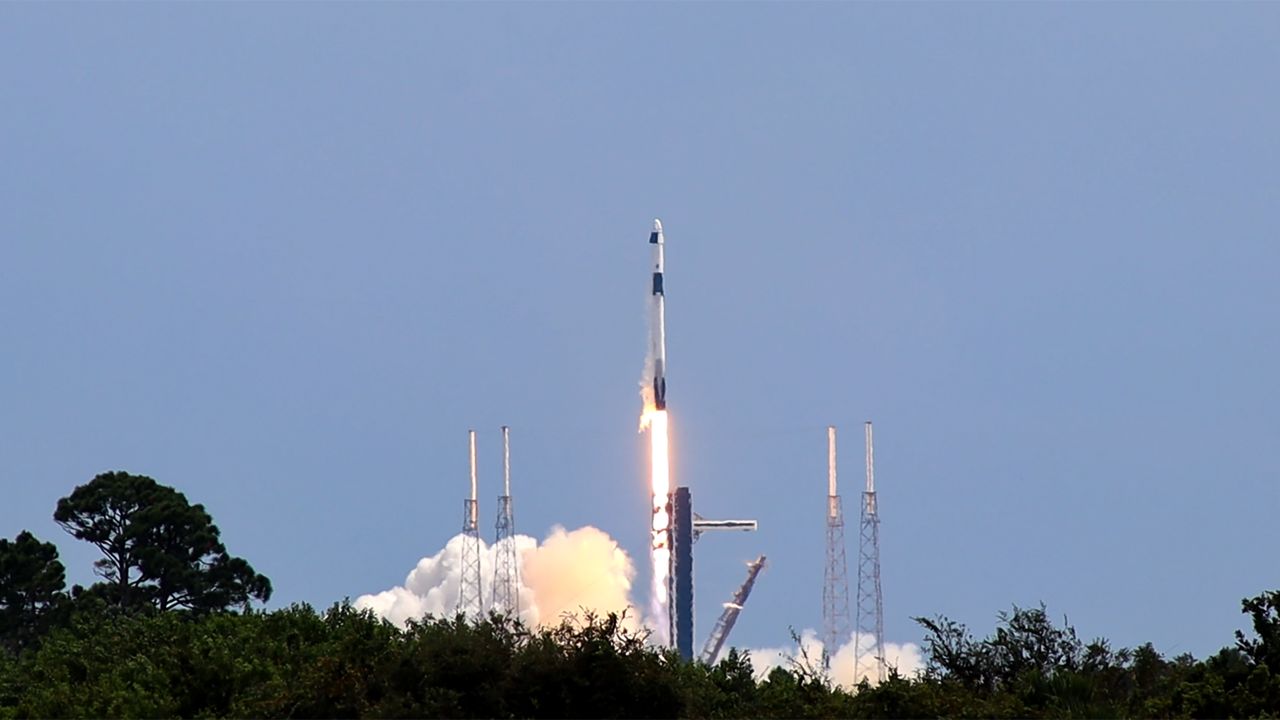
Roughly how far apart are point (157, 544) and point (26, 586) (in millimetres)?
6292

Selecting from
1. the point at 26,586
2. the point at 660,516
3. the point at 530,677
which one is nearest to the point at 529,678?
the point at 530,677

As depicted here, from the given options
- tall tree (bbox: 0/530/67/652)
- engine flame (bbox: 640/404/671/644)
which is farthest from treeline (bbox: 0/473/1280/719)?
engine flame (bbox: 640/404/671/644)

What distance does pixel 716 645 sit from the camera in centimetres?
15200

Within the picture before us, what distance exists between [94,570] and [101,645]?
43923 millimetres

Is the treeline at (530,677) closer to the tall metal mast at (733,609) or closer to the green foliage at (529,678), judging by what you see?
the green foliage at (529,678)

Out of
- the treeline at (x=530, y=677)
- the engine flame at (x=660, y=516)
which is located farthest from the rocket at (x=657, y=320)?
the treeline at (x=530, y=677)

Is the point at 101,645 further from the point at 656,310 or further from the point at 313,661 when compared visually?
the point at 656,310

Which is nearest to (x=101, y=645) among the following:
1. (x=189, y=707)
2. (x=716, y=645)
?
(x=189, y=707)

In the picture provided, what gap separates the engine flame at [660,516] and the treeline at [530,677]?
224ft

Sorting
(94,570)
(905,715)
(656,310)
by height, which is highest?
(656,310)

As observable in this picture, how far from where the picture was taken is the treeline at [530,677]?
113ft

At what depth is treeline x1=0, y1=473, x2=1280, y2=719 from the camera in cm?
3441

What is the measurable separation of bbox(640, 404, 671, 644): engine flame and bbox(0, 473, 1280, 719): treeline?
68.3 metres

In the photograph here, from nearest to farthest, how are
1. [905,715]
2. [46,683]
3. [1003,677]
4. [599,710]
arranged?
[599,710], [905,715], [1003,677], [46,683]
